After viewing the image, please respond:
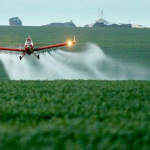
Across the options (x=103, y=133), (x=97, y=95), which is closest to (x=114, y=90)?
(x=97, y=95)

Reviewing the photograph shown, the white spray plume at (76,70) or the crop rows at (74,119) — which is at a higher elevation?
the crop rows at (74,119)

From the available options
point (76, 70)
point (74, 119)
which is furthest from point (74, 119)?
point (76, 70)

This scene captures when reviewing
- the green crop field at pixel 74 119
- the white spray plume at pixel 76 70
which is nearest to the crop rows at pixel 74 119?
the green crop field at pixel 74 119

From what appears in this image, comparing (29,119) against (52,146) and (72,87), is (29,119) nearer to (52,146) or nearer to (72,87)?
(52,146)

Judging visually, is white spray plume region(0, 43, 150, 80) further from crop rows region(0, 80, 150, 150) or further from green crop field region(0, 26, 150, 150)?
crop rows region(0, 80, 150, 150)

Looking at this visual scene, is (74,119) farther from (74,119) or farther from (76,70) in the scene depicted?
(76,70)

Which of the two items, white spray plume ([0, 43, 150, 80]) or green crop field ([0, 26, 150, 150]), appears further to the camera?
white spray plume ([0, 43, 150, 80])

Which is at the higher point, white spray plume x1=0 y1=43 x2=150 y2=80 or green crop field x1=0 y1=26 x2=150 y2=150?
green crop field x1=0 y1=26 x2=150 y2=150

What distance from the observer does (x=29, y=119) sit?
28.7 metres

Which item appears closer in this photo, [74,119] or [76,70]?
[74,119]

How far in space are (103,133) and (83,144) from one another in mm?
1818

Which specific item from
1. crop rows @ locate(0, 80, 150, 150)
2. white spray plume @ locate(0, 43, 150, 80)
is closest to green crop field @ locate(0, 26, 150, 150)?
crop rows @ locate(0, 80, 150, 150)

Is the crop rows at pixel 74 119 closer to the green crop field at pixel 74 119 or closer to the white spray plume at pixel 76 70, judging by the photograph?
the green crop field at pixel 74 119

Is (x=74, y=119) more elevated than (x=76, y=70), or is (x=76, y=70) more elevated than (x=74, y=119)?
(x=74, y=119)
